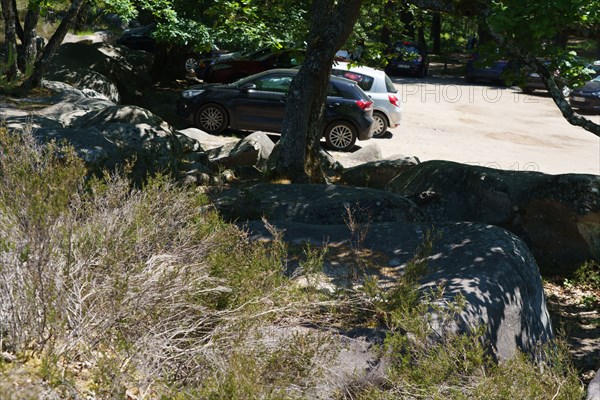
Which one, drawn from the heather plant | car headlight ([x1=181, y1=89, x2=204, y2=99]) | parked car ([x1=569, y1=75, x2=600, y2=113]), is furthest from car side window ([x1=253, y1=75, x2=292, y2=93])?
the heather plant

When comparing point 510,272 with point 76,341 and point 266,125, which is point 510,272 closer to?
point 76,341

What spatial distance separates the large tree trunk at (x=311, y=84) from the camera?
11305 millimetres

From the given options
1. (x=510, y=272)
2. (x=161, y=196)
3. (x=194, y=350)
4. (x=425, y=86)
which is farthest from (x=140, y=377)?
(x=425, y=86)

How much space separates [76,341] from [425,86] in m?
27.6

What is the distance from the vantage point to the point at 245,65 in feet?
74.5

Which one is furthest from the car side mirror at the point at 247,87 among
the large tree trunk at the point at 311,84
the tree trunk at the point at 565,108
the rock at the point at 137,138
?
the tree trunk at the point at 565,108

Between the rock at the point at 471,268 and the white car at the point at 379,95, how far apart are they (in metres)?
12.7

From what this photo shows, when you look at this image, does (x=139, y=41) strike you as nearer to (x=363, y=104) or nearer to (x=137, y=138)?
(x=363, y=104)

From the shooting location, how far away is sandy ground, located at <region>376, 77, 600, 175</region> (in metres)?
18.5

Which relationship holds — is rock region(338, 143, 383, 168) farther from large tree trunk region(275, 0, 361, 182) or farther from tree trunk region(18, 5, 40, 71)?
tree trunk region(18, 5, 40, 71)

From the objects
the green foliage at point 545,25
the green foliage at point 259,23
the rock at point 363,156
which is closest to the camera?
the green foliage at point 545,25

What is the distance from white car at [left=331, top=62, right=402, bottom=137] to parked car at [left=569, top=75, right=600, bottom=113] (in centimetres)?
861

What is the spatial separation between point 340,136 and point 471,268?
1258 centimetres

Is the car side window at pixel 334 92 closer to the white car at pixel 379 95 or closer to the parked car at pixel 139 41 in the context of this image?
the white car at pixel 379 95
